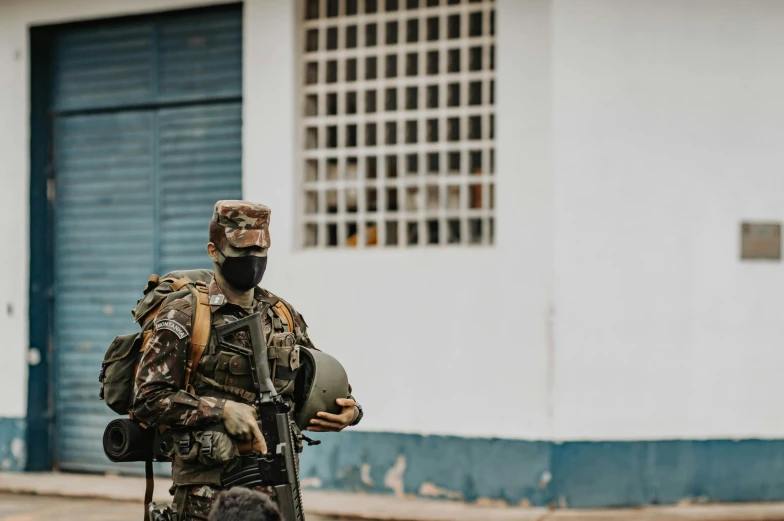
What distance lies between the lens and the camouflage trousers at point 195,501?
13.3ft

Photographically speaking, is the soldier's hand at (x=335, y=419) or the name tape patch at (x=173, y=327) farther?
the soldier's hand at (x=335, y=419)

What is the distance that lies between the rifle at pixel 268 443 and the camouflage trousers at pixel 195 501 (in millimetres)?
63

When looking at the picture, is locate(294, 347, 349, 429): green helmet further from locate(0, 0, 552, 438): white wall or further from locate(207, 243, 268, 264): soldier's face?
locate(0, 0, 552, 438): white wall

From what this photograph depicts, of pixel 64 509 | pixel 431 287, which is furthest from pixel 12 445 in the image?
pixel 431 287

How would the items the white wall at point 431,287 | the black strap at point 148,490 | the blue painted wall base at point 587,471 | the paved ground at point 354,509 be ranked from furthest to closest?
the white wall at point 431,287 < the blue painted wall base at point 587,471 < the paved ground at point 354,509 < the black strap at point 148,490

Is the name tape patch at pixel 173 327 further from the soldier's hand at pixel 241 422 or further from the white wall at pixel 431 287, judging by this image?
the white wall at pixel 431 287

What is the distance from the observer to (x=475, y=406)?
25.2 feet

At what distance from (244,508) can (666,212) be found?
16.1 ft

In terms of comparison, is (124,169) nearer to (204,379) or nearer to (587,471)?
(587,471)

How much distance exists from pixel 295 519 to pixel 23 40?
6.36 metres

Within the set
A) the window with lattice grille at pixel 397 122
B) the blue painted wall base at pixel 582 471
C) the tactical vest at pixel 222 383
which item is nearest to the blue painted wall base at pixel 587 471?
the blue painted wall base at pixel 582 471

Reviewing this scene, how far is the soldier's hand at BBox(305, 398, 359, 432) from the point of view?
13.6ft

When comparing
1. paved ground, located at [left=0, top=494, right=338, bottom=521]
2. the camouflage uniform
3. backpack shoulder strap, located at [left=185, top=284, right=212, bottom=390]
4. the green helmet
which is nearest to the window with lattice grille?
paved ground, located at [left=0, top=494, right=338, bottom=521]

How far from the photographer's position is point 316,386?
4.13 metres
